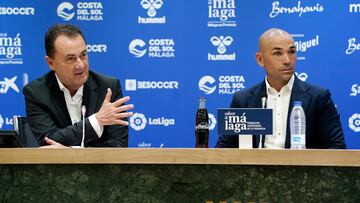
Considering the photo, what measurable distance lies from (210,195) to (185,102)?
2830 mm

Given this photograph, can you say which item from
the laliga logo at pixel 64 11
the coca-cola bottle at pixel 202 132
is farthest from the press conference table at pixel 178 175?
the laliga logo at pixel 64 11

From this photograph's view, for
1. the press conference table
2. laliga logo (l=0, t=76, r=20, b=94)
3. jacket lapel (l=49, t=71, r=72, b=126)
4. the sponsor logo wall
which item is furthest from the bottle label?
laliga logo (l=0, t=76, r=20, b=94)

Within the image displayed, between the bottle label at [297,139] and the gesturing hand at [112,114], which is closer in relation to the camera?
the bottle label at [297,139]

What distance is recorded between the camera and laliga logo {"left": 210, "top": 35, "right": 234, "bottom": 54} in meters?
5.29

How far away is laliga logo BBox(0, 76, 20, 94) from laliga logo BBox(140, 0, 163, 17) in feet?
4.15

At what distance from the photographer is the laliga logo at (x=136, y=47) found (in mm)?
5344

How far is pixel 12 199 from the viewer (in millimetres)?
2580

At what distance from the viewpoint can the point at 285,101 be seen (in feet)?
12.3

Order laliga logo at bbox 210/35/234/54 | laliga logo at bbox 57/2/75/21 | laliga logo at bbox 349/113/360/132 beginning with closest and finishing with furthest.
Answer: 1. laliga logo at bbox 349/113/360/132
2. laliga logo at bbox 210/35/234/54
3. laliga logo at bbox 57/2/75/21

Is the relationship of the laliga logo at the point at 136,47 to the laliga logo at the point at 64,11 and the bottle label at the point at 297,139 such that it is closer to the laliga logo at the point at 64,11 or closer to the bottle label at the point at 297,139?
the laliga logo at the point at 64,11

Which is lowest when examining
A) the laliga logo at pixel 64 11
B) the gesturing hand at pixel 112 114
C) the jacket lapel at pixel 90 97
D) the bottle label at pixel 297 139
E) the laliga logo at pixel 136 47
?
the bottle label at pixel 297 139

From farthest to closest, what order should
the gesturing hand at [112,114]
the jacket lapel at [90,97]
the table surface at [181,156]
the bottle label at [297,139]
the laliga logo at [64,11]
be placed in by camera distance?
the laliga logo at [64,11], the jacket lapel at [90,97], the gesturing hand at [112,114], the bottle label at [297,139], the table surface at [181,156]

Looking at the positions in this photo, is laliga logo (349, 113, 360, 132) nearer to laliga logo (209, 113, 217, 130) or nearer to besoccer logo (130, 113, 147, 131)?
laliga logo (209, 113, 217, 130)

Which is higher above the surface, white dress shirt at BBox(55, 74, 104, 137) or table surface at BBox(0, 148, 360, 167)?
white dress shirt at BBox(55, 74, 104, 137)
